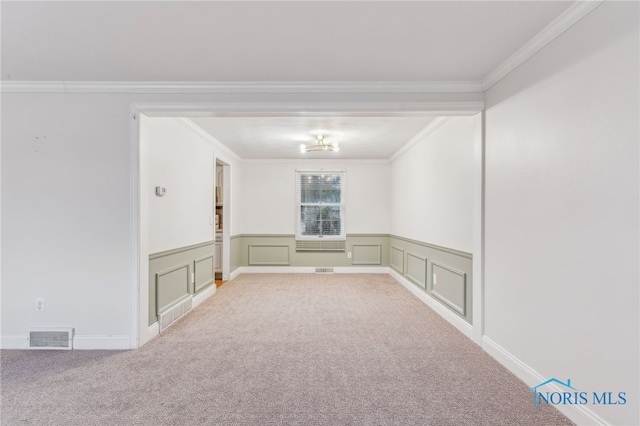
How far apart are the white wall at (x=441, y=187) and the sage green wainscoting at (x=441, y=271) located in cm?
12

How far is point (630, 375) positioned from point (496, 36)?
6.97 ft

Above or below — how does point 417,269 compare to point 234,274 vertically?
above

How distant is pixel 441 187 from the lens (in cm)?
400

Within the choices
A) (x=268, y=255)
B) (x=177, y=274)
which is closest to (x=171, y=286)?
(x=177, y=274)

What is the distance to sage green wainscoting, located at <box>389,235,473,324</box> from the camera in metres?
3.31

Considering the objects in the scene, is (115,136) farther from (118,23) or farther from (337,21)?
(337,21)

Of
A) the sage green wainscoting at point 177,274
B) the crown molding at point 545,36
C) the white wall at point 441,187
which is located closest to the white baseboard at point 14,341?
the sage green wainscoting at point 177,274

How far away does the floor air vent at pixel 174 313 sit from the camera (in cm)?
337

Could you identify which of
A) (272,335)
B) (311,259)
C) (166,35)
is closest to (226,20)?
(166,35)

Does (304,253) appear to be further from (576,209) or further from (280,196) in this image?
(576,209)

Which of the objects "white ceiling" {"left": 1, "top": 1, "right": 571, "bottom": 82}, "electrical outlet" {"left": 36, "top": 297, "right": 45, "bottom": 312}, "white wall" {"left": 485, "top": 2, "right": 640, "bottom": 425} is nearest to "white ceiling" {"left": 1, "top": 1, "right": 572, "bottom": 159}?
"white ceiling" {"left": 1, "top": 1, "right": 571, "bottom": 82}

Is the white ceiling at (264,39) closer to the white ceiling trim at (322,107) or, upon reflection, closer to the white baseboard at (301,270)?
the white ceiling trim at (322,107)

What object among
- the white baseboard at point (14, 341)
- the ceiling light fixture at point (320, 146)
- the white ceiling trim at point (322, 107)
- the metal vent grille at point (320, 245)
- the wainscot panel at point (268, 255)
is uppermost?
the ceiling light fixture at point (320, 146)

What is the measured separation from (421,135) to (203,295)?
402 centimetres
